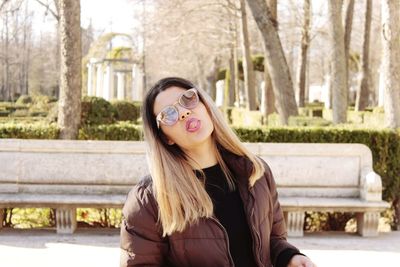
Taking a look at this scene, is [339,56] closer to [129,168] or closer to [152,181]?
[129,168]

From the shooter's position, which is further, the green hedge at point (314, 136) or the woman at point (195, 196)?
the green hedge at point (314, 136)

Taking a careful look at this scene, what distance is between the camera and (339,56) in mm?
13867

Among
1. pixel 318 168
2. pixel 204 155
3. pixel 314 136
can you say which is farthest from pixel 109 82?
pixel 204 155

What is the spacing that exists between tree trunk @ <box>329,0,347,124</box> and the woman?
1150 cm

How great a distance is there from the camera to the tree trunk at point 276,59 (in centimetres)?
1318

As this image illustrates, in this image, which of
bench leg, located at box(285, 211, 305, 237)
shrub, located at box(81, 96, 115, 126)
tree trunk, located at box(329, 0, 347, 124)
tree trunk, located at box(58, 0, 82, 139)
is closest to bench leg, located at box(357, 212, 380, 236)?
bench leg, located at box(285, 211, 305, 237)

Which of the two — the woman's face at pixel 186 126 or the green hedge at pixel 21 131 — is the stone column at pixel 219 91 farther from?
the woman's face at pixel 186 126

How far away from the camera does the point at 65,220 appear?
23.5 ft

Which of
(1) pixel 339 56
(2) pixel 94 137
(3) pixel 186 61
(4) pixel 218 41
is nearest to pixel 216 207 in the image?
(2) pixel 94 137

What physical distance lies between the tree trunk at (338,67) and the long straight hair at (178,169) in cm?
1150

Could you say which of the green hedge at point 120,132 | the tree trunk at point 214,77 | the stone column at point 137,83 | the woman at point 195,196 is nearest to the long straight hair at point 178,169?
the woman at point 195,196

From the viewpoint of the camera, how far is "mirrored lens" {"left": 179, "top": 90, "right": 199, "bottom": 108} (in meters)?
2.33

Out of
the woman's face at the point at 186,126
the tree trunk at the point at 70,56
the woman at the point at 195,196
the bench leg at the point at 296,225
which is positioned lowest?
the bench leg at the point at 296,225

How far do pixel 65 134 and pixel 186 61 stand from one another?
41.2 metres
